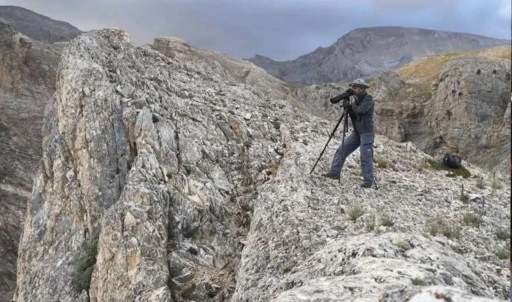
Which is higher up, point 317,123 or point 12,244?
point 317,123

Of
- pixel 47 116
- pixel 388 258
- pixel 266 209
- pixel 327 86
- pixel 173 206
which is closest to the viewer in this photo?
pixel 388 258

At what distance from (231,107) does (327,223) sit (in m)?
14.0

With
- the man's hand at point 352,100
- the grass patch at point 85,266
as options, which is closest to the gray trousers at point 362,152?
the man's hand at point 352,100

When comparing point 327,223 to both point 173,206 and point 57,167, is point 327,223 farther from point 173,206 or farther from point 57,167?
point 57,167

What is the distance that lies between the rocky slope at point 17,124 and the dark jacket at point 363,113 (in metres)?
56.3

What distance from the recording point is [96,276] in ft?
68.3

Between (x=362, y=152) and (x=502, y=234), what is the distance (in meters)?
4.54

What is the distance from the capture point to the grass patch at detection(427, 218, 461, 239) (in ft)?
46.7

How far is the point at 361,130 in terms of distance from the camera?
57.9ft

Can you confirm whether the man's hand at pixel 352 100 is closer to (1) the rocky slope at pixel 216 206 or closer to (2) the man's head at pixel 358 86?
(2) the man's head at pixel 358 86

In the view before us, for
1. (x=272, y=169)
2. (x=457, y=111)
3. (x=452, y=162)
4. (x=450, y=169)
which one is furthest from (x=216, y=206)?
(x=457, y=111)

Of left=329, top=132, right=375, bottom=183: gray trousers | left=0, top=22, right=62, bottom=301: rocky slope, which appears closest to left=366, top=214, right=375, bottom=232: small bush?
left=329, top=132, right=375, bottom=183: gray trousers

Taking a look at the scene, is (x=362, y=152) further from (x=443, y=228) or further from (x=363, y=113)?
(x=443, y=228)

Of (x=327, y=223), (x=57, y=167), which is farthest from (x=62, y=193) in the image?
(x=327, y=223)
